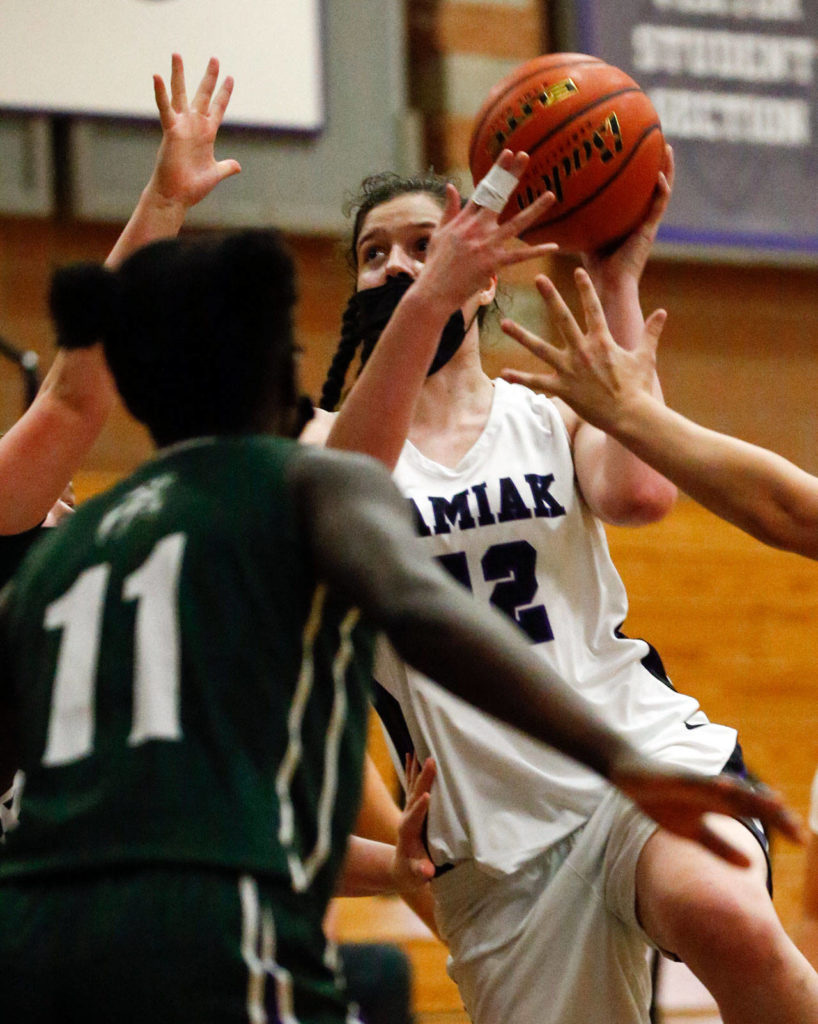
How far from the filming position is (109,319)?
1724 millimetres

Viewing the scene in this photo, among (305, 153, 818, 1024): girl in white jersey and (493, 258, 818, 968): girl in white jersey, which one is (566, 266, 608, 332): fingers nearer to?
(493, 258, 818, 968): girl in white jersey

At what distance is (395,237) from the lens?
9.95 ft

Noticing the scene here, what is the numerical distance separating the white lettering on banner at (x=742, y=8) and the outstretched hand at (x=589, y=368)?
484cm

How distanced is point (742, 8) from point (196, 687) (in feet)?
20.6

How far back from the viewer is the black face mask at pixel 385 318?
2.90 metres

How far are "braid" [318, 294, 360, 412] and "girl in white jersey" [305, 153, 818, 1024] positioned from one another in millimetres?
27

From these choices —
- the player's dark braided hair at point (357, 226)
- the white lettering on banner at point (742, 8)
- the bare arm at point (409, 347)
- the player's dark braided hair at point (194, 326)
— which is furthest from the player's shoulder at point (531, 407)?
the white lettering on banner at point (742, 8)

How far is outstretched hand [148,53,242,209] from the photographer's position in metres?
2.64

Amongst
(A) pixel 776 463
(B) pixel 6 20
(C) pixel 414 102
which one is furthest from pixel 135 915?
(C) pixel 414 102

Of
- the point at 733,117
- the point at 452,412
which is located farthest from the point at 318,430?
the point at 733,117

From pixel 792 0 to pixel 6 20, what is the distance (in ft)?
12.1

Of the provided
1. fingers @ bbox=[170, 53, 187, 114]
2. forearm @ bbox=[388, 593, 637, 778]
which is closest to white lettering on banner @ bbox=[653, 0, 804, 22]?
fingers @ bbox=[170, 53, 187, 114]

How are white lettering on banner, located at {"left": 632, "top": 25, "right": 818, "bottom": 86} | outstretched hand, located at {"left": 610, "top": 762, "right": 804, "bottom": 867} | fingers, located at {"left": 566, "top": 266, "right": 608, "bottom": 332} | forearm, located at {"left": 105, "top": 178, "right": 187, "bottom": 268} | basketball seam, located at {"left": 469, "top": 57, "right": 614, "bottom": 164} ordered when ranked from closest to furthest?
outstretched hand, located at {"left": 610, "top": 762, "right": 804, "bottom": 867} < fingers, located at {"left": 566, "top": 266, "right": 608, "bottom": 332} < forearm, located at {"left": 105, "top": 178, "right": 187, "bottom": 268} < basketball seam, located at {"left": 469, "top": 57, "right": 614, "bottom": 164} < white lettering on banner, located at {"left": 632, "top": 25, "right": 818, "bottom": 86}

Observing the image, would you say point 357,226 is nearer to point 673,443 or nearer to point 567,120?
point 567,120
